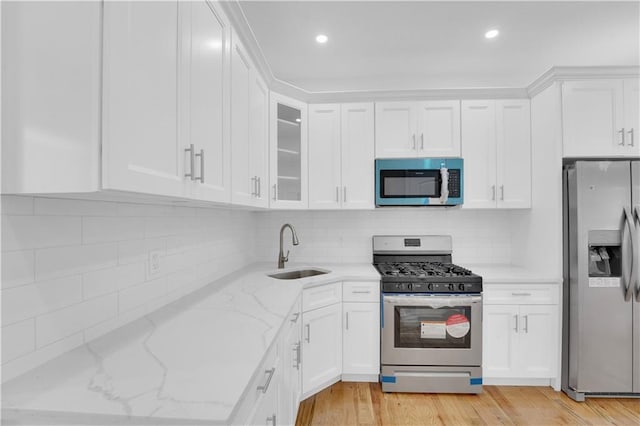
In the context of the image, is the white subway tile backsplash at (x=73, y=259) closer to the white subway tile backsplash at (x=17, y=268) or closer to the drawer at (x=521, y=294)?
the white subway tile backsplash at (x=17, y=268)

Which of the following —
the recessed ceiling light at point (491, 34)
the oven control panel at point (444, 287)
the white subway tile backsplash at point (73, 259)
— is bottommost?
the oven control panel at point (444, 287)

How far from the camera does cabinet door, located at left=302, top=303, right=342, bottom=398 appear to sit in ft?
7.73

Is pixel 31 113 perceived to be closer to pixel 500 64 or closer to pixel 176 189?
pixel 176 189

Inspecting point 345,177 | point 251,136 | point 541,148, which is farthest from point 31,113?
point 541,148

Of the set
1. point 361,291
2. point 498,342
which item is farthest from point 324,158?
point 498,342

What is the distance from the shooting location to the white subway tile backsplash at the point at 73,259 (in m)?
0.99

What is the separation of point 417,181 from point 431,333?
1.24 meters

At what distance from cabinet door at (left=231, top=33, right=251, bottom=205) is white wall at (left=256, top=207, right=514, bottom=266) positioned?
4.07 feet

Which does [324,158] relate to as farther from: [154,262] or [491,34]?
[154,262]

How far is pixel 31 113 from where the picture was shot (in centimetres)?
81

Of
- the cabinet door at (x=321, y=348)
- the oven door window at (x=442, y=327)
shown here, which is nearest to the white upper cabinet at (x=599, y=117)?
the oven door window at (x=442, y=327)

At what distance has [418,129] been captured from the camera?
114 inches

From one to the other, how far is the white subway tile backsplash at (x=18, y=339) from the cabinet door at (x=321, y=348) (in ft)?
5.20

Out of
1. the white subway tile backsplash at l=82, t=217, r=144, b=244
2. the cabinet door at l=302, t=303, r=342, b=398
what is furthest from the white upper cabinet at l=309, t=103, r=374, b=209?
the white subway tile backsplash at l=82, t=217, r=144, b=244
